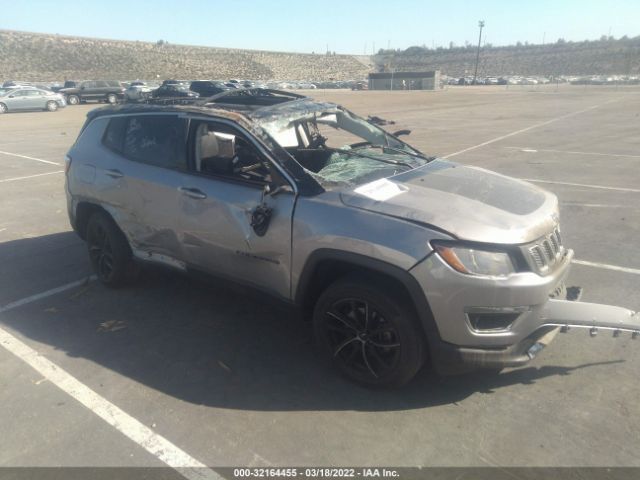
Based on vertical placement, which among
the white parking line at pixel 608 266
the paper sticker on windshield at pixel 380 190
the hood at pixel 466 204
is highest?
the paper sticker on windshield at pixel 380 190

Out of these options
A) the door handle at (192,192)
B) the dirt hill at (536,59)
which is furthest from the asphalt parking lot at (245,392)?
the dirt hill at (536,59)

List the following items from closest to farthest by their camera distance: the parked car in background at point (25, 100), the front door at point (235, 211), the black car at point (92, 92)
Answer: the front door at point (235, 211) < the parked car in background at point (25, 100) < the black car at point (92, 92)

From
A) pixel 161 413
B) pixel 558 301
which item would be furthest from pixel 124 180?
pixel 558 301

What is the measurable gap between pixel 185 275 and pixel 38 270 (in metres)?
2.25

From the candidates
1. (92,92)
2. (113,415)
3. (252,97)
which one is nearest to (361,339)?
(113,415)

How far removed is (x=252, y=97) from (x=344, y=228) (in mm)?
2010

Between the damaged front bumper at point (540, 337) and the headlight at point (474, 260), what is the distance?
42cm

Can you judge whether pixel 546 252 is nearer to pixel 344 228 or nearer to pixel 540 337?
pixel 540 337

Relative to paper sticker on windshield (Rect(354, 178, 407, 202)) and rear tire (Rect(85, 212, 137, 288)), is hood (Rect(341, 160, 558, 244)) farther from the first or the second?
rear tire (Rect(85, 212, 137, 288))

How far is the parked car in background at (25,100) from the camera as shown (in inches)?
1147

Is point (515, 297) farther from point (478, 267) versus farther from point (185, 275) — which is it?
point (185, 275)

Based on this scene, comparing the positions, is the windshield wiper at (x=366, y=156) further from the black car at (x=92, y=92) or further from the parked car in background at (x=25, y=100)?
the black car at (x=92, y=92)

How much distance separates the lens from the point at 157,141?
425cm

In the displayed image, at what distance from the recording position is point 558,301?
3047 millimetres
